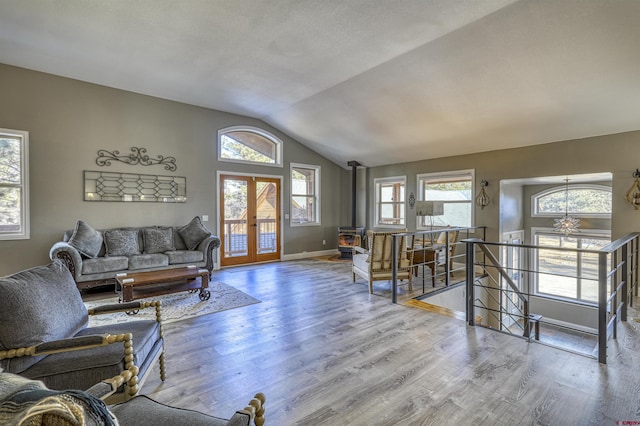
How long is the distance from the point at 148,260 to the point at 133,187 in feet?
5.36

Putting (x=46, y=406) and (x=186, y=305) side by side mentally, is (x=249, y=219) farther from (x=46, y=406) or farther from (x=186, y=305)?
(x=46, y=406)

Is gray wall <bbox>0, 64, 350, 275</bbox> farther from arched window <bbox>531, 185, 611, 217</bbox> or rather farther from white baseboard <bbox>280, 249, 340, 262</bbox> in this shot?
arched window <bbox>531, 185, 611, 217</bbox>

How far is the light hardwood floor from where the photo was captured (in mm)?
2043

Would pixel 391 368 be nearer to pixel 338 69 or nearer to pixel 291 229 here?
pixel 338 69

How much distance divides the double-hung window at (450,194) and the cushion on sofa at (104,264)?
6.18 meters

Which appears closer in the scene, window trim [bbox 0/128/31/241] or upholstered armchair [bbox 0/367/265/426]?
upholstered armchair [bbox 0/367/265/426]

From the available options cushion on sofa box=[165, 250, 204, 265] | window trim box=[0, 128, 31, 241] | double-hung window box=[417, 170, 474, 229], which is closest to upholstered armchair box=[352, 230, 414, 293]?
double-hung window box=[417, 170, 474, 229]

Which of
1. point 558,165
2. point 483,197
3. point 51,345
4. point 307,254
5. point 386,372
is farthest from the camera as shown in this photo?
point 307,254

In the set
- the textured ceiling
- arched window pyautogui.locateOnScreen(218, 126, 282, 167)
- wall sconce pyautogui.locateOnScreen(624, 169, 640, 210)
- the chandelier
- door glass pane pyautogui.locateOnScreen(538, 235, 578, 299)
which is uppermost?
the textured ceiling

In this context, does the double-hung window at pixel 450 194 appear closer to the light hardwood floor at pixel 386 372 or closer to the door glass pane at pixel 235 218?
the light hardwood floor at pixel 386 372

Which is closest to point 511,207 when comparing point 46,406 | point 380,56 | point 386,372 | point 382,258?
point 382,258

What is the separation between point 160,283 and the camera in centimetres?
430

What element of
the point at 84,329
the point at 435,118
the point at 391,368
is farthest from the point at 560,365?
the point at 435,118

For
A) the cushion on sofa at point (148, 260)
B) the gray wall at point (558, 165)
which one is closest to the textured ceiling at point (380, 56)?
the gray wall at point (558, 165)
